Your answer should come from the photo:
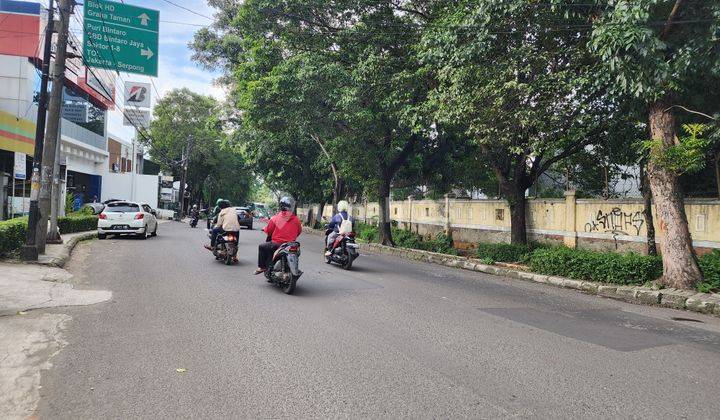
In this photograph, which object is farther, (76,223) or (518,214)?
(76,223)

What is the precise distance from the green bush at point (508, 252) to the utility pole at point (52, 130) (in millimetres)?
11885

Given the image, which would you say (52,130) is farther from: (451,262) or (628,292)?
(628,292)

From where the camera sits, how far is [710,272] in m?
9.68

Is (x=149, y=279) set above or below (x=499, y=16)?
below

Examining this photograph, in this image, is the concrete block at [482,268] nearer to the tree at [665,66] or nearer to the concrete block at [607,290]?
the concrete block at [607,290]

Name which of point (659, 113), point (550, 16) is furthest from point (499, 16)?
point (659, 113)

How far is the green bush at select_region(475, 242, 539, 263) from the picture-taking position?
1427 centimetres

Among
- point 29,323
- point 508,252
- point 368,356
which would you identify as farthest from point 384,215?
point 368,356

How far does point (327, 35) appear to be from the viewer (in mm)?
17172

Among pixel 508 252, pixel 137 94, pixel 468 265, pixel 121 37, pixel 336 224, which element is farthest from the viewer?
pixel 137 94

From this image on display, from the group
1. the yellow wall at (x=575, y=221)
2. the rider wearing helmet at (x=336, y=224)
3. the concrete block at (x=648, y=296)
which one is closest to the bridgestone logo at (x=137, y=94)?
the yellow wall at (x=575, y=221)

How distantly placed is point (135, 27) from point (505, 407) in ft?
43.6

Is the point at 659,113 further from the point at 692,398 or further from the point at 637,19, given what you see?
the point at 692,398

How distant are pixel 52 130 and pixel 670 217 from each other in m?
14.0
